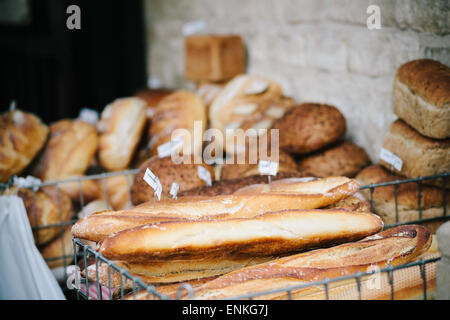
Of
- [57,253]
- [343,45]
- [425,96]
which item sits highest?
[343,45]

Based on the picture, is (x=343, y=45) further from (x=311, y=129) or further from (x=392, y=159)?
(x=392, y=159)

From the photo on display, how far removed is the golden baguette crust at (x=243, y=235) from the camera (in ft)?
4.43

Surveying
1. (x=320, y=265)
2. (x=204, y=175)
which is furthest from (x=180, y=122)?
(x=320, y=265)

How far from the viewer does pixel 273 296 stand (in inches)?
50.1

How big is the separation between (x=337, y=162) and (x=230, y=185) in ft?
2.09

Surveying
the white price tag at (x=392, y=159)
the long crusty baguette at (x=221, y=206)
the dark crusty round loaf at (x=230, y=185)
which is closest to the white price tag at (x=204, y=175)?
the dark crusty round loaf at (x=230, y=185)

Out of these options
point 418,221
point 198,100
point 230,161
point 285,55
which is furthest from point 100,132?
point 418,221

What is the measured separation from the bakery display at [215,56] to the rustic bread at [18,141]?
123cm

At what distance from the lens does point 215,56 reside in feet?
11.5

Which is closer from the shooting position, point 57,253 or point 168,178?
point 168,178

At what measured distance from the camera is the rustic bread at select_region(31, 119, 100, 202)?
280 centimetres

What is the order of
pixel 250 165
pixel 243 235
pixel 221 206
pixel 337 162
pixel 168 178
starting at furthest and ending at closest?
1. pixel 337 162
2. pixel 250 165
3. pixel 168 178
4. pixel 221 206
5. pixel 243 235

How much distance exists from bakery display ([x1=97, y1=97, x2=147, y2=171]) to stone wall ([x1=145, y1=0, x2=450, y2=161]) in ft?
3.21

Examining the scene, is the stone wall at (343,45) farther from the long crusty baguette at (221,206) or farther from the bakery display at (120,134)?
the bakery display at (120,134)
